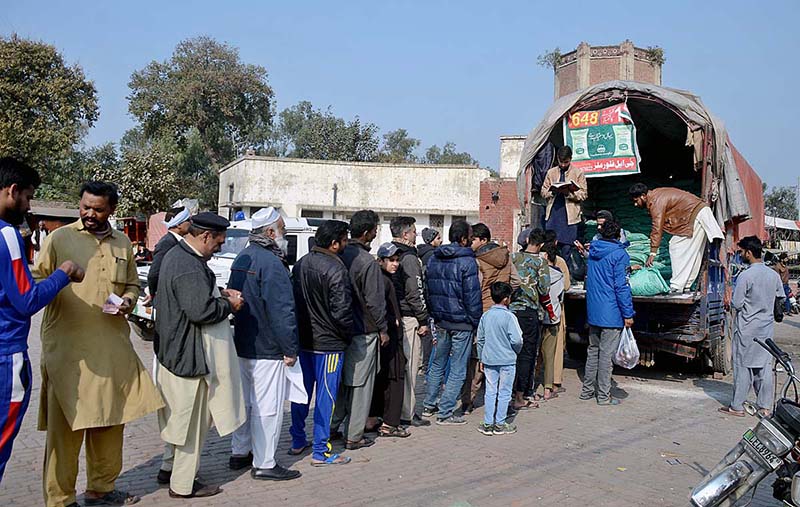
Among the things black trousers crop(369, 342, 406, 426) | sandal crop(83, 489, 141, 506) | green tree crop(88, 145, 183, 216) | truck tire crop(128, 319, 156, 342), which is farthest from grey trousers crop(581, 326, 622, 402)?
green tree crop(88, 145, 183, 216)

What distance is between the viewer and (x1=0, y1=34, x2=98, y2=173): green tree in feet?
77.7

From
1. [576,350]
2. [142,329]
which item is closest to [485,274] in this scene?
[576,350]

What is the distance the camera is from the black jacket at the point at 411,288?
6.35m

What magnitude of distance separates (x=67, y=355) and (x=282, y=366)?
1515 millimetres

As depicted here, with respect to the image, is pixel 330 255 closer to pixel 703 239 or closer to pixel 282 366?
pixel 282 366

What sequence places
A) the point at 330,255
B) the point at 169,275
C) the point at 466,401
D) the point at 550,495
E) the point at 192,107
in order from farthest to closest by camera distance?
the point at 192,107 < the point at 466,401 < the point at 330,255 < the point at 550,495 < the point at 169,275

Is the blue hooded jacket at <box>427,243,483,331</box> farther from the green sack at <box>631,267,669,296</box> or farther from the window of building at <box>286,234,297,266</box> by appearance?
the window of building at <box>286,234,297,266</box>

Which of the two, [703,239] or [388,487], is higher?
[703,239]

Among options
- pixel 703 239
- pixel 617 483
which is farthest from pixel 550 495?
pixel 703 239

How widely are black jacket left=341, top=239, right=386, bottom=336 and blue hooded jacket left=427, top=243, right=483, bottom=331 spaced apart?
998 mm

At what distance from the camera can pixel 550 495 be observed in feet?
15.6

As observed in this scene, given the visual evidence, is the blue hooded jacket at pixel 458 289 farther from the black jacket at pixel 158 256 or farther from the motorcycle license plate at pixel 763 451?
the motorcycle license plate at pixel 763 451

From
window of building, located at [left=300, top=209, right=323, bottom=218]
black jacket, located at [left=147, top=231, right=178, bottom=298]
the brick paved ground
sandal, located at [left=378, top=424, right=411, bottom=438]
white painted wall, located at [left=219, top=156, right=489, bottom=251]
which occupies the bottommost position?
the brick paved ground

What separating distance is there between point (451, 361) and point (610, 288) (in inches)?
81.7
